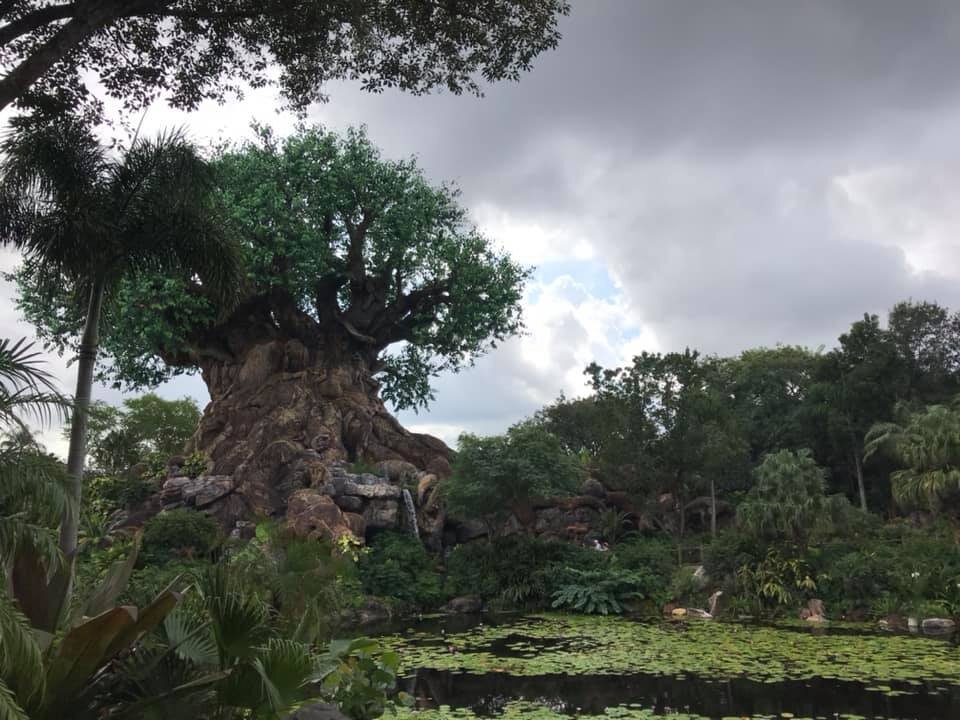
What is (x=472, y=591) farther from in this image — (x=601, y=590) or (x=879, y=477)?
(x=879, y=477)

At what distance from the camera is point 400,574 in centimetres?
1903

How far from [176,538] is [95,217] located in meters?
9.86

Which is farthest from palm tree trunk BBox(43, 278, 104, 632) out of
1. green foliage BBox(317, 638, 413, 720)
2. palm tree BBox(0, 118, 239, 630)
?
green foliage BBox(317, 638, 413, 720)

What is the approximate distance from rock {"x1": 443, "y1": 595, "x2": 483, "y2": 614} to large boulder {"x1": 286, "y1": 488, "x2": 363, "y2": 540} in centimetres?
317

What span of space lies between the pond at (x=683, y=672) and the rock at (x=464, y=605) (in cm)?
413

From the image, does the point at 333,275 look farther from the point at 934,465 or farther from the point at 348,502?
the point at 934,465

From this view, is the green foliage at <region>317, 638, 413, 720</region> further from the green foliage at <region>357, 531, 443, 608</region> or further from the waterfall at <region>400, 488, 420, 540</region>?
the waterfall at <region>400, 488, 420, 540</region>

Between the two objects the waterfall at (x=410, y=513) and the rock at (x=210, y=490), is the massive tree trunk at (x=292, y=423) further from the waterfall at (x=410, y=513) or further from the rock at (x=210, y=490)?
the waterfall at (x=410, y=513)

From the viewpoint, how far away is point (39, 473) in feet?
21.9

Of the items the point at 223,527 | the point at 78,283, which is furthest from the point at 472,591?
the point at 78,283

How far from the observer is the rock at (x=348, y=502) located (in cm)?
2125

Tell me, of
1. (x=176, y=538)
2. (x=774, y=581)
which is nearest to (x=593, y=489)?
(x=774, y=581)

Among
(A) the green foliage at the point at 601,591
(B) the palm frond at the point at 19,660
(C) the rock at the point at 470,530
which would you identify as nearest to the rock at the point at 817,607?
(A) the green foliage at the point at 601,591

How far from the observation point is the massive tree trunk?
2242 centimetres
